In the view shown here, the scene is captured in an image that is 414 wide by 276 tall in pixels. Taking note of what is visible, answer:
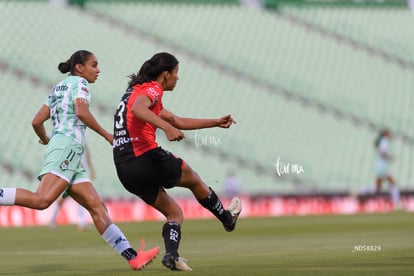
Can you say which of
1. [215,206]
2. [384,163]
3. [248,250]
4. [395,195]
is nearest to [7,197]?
[215,206]

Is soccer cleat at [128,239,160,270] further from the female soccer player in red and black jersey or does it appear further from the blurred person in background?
the blurred person in background

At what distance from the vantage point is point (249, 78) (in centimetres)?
3162

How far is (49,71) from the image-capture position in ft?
95.6

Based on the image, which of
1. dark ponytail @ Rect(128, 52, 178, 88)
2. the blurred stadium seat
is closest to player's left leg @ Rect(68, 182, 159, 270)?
dark ponytail @ Rect(128, 52, 178, 88)

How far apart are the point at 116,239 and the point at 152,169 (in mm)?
866

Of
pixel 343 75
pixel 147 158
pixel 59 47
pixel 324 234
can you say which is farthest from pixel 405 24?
pixel 147 158

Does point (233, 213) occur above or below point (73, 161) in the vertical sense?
below

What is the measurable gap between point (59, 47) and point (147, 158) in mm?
22237

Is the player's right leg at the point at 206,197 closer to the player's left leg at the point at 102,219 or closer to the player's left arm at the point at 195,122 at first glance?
the player's left arm at the point at 195,122

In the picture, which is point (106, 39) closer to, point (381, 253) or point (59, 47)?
point (59, 47)

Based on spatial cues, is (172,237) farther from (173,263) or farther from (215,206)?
(215,206)

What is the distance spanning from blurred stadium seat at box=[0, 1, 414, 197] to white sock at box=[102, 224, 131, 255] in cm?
1627

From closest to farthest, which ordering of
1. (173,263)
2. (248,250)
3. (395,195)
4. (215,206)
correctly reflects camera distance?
(173,263)
(215,206)
(248,250)
(395,195)

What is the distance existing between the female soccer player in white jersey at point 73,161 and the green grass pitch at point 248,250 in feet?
0.97
